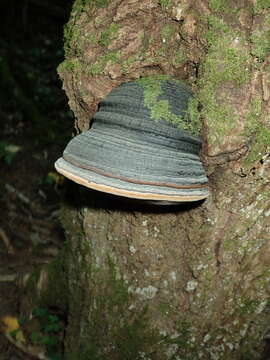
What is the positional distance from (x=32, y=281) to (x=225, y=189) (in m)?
2.91

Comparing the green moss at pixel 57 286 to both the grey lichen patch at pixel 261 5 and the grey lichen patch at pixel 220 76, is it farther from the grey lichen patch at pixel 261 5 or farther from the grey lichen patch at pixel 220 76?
the grey lichen patch at pixel 261 5

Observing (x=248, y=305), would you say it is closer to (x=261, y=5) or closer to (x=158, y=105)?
(x=158, y=105)

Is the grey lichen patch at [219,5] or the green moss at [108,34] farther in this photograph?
the green moss at [108,34]

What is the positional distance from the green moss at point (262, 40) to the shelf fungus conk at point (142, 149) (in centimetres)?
42

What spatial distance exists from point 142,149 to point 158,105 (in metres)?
0.25

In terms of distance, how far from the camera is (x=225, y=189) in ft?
6.64

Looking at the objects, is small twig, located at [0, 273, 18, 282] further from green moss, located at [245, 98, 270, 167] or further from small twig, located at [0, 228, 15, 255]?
green moss, located at [245, 98, 270, 167]

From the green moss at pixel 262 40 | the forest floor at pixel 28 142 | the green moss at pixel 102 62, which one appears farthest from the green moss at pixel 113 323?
the green moss at pixel 262 40

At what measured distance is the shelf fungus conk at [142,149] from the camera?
1.42 m

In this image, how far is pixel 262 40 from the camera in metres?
1.72

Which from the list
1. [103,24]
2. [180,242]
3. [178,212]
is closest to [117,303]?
[180,242]

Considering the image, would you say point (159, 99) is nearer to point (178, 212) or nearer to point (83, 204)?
point (178, 212)

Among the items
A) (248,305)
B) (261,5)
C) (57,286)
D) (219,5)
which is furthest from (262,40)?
(57,286)

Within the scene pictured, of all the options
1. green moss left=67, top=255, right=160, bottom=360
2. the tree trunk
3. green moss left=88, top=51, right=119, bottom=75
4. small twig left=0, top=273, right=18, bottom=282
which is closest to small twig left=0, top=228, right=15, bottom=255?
small twig left=0, top=273, right=18, bottom=282
